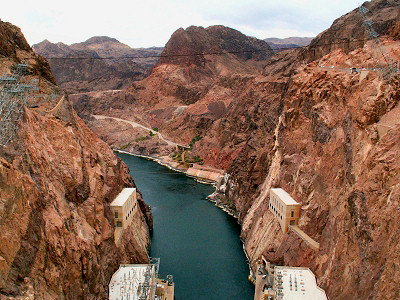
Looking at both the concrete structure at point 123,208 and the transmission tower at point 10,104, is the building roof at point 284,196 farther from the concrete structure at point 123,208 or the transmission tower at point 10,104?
the transmission tower at point 10,104

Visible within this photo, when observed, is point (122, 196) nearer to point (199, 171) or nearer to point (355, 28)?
point (355, 28)

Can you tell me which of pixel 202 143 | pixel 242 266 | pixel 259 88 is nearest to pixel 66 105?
pixel 242 266

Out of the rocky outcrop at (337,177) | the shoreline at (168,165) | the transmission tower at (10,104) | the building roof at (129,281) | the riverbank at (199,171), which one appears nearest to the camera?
the rocky outcrop at (337,177)

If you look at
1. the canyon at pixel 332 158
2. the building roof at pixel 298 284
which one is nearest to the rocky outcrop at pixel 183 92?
the canyon at pixel 332 158

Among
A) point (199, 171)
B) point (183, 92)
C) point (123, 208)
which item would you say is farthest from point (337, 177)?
point (183, 92)

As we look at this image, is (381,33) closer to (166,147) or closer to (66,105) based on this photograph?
(66,105)
